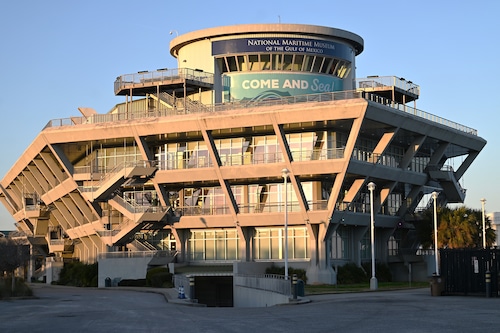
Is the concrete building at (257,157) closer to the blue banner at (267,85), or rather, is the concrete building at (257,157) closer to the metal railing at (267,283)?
the blue banner at (267,85)

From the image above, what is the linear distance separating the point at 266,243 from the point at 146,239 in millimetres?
12915

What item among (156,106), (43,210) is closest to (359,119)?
(156,106)

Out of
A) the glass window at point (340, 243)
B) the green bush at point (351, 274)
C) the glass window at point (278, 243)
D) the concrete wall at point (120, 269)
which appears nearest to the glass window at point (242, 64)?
the glass window at point (278, 243)

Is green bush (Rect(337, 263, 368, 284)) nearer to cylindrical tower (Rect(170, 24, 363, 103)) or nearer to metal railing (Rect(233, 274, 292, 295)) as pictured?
metal railing (Rect(233, 274, 292, 295))

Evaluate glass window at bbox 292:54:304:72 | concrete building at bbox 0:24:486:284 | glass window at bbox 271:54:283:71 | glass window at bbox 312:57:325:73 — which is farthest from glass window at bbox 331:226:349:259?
glass window at bbox 271:54:283:71

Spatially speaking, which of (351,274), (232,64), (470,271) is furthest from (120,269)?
(470,271)

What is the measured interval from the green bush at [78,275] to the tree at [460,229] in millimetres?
30078

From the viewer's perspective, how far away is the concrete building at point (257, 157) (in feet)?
223

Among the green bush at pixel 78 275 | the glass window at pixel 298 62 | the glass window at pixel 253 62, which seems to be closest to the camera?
the glass window at pixel 253 62

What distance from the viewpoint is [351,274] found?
6981cm

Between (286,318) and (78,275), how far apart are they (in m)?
54.0

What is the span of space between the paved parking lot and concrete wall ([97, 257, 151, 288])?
34.4 meters

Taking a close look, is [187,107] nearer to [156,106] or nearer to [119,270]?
[156,106]

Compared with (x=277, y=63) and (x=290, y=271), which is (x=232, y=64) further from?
(x=290, y=271)
